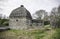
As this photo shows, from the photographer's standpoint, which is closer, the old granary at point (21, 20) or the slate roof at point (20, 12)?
the old granary at point (21, 20)

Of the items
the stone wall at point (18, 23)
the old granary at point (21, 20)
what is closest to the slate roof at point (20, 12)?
the old granary at point (21, 20)

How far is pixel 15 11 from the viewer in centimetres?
3744

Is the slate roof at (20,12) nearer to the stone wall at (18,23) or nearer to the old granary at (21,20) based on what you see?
the old granary at (21,20)

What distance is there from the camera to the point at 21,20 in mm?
35312

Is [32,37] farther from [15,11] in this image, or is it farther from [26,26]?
[15,11]

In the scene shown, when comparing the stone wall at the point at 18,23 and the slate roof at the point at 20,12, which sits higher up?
the slate roof at the point at 20,12

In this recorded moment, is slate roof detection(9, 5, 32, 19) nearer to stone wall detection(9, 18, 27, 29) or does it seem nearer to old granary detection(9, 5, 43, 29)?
old granary detection(9, 5, 43, 29)

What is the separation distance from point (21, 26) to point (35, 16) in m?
27.8

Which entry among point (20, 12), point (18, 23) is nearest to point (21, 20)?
point (18, 23)

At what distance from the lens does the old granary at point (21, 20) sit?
113 ft

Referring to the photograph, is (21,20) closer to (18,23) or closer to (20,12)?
(18,23)

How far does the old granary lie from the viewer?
3450cm

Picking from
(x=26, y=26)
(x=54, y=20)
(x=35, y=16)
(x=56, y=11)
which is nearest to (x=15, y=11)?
(x=26, y=26)

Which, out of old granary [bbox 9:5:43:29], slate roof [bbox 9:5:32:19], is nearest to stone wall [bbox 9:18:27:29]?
old granary [bbox 9:5:43:29]
